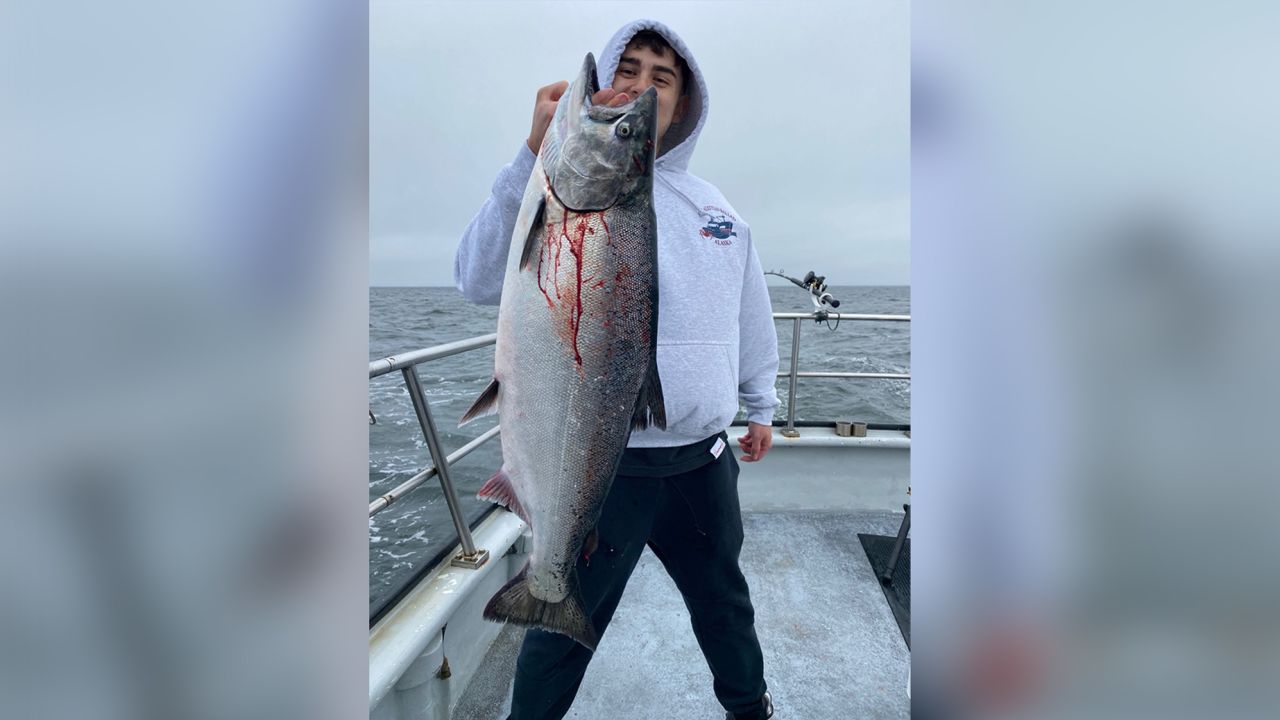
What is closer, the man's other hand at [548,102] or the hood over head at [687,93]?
the man's other hand at [548,102]

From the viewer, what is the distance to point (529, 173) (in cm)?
150

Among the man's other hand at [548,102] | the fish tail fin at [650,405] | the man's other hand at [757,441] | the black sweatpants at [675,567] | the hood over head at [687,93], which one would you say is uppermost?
the hood over head at [687,93]

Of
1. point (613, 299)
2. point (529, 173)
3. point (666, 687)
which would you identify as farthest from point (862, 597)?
point (529, 173)

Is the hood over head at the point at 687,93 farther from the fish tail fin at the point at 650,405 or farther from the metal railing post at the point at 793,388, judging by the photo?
the metal railing post at the point at 793,388

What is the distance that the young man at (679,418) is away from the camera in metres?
1.72

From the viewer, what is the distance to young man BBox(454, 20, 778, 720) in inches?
67.9

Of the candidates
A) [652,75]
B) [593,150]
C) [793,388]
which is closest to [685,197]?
Result: [652,75]

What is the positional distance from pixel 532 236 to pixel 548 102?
321 mm

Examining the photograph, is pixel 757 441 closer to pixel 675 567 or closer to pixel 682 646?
pixel 675 567

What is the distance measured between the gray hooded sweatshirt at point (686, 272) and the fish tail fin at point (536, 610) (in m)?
0.43

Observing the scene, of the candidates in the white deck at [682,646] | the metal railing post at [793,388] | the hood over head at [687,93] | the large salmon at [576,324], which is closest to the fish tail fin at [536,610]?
the large salmon at [576,324]

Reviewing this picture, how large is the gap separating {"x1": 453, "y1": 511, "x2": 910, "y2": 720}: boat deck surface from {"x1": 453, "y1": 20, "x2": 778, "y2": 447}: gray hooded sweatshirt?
1.24 metres
